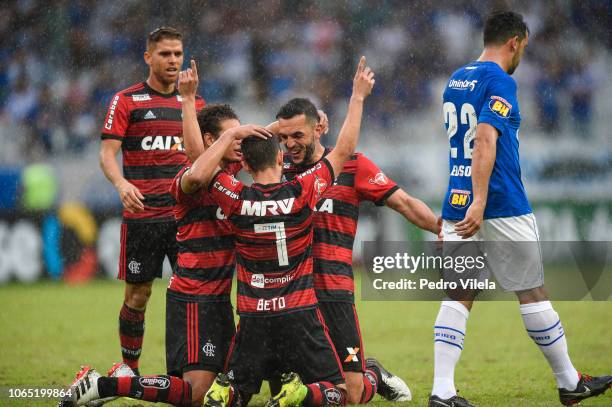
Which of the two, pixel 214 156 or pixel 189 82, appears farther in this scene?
pixel 189 82

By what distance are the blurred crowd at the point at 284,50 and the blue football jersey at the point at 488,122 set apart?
9669mm

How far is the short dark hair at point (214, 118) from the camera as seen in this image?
5.46 meters

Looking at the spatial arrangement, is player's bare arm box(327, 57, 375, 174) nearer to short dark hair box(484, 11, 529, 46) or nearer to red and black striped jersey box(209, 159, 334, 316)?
red and black striped jersey box(209, 159, 334, 316)

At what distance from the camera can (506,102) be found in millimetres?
5055

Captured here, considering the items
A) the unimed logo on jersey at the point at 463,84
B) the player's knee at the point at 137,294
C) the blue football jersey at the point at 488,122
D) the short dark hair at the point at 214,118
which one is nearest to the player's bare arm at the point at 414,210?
the blue football jersey at the point at 488,122

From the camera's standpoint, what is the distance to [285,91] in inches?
596

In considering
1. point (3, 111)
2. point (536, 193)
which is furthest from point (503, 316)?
point (3, 111)

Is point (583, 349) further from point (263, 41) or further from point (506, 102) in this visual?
point (263, 41)

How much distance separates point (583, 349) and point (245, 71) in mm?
8916

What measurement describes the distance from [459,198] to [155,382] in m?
1.92

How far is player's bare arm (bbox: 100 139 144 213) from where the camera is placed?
18.9 ft

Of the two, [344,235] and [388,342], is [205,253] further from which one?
[388,342]

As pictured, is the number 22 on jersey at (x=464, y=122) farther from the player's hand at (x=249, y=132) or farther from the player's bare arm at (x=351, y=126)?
the player's hand at (x=249, y=132)

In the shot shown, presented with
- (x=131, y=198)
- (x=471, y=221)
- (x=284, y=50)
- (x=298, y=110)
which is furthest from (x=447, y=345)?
(x=284, y=50)
